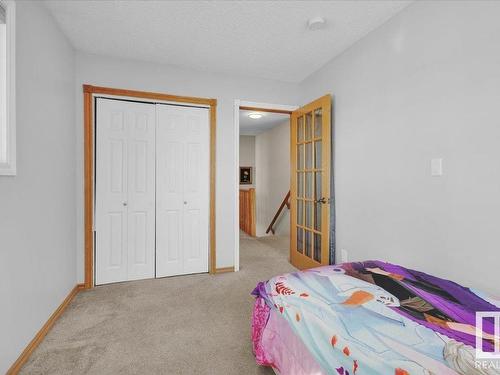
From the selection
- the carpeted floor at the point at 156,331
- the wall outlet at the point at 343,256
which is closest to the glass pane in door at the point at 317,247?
the wall outlet at the point at 343,256

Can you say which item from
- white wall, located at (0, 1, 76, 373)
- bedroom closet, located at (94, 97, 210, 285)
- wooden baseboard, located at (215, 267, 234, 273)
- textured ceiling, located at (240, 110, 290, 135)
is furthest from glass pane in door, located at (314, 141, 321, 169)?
white wall, located at (0, 1, 76, 373)

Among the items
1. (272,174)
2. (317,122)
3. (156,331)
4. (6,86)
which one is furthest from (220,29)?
(272,174)

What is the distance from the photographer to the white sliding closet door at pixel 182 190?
312cm

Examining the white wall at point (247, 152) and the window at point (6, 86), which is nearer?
the window at point (6, 86)

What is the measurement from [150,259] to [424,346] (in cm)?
283

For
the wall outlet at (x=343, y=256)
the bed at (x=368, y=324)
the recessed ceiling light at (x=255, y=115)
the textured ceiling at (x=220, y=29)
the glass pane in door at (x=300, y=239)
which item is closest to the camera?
the bed at (x=368, y=324)

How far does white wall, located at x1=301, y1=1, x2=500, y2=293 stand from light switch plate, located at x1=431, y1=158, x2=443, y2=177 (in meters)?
0.04

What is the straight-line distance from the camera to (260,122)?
5.55m

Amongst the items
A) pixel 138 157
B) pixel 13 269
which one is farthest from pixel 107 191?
pixel 13 269

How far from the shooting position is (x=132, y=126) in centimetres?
301

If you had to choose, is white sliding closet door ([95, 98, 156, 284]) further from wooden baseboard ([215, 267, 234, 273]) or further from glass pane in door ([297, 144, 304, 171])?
glass pane in door ([297, 144, 304, 171])

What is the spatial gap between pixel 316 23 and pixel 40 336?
3.27 m

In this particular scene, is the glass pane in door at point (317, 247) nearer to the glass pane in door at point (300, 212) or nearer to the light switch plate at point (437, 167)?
the glass pane in door at point (300, 212)

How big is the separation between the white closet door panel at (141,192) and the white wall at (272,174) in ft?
9.89
